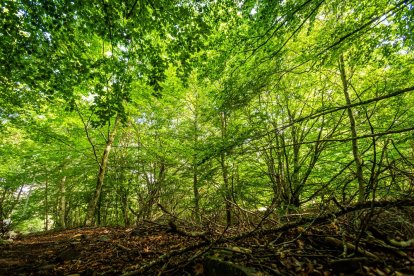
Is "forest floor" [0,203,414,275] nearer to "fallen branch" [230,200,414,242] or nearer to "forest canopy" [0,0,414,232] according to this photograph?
"fallen branch" [230,200,414,242]

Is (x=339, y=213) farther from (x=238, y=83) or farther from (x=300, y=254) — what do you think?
(x=238, y=83)

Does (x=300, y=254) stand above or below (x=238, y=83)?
below

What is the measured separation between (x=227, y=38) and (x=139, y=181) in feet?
29.4

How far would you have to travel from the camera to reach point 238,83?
4805 millimetres

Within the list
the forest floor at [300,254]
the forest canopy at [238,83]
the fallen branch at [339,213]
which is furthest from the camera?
the forest canopy at [238,83]

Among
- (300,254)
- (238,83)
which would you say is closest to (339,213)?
(300,254)

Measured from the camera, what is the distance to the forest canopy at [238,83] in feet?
12.3

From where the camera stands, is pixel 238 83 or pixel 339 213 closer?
pixel 339 213

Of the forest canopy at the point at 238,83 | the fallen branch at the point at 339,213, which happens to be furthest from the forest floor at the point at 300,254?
the forest canopy at the point at 238,83

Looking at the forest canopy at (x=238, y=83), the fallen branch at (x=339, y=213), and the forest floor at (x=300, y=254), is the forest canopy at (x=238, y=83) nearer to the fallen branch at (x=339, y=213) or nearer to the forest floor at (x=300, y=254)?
the fallen branch at (x=339, y=213)

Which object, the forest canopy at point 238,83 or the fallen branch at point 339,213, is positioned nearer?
the fallen branch at point 339,213

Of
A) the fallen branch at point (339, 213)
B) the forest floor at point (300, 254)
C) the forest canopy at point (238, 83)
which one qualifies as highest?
the forest canopy at point (238, 83)

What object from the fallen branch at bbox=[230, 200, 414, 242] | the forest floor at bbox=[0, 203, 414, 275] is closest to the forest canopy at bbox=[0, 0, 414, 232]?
the fallen branch at bbox=[230, 200, 414, 242]

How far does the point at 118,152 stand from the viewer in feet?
38.8
